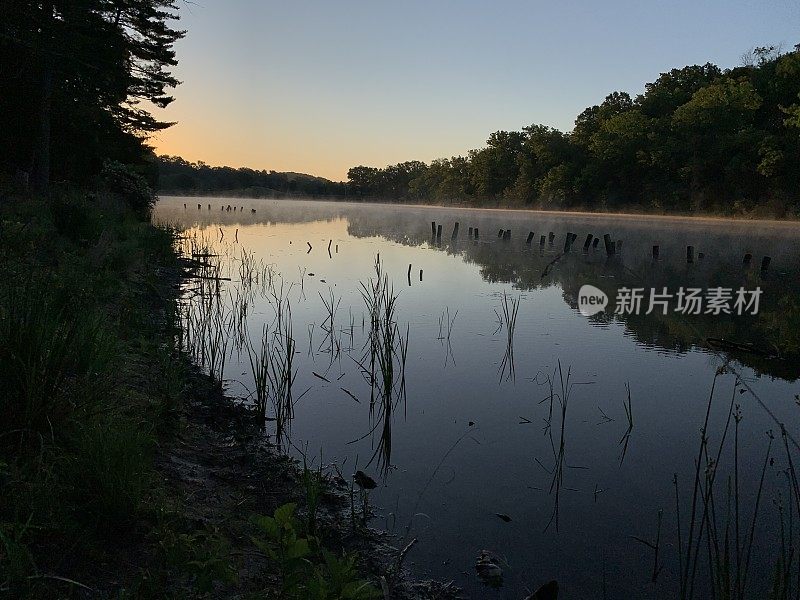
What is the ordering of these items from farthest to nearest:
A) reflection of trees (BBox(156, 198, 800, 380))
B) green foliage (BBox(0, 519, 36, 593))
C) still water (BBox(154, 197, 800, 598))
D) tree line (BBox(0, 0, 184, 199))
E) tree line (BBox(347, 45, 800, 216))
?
tree line (BBox(347, 45, 800, 216)), tree line (BBox(0, 0, 184, 199)), reflection of trees (BBox(156, 198, 800, 380)), still water (BBox(154, 197, 800, 598)), green foliage (BBox(0, 519, 36, 593))

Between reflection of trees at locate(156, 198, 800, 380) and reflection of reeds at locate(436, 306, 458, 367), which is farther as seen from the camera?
reflection of trees at locate(156, 198, 800, 380)

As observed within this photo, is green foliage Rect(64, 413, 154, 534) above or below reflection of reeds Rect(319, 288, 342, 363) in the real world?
above

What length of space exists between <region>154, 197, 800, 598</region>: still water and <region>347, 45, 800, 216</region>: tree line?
128 ft

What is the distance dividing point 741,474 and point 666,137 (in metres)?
60.3

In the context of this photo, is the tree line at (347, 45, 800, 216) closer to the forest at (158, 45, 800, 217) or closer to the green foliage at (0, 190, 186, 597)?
the forest at (158, 45, 800, 217)

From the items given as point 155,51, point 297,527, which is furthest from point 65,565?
point 155,51

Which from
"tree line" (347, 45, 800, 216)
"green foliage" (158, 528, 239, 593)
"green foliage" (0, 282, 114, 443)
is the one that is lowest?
"green foliage" (158, 528, 239, 593)

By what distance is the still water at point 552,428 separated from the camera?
3562 millimetres

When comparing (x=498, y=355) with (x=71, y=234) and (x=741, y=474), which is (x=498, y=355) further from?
(x=71, y=234)

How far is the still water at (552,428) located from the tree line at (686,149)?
128ft

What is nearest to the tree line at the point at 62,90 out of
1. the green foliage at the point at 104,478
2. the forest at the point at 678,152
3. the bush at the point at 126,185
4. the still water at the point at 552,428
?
the bush at the point at 126,185

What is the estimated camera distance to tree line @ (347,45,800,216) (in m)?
45.8

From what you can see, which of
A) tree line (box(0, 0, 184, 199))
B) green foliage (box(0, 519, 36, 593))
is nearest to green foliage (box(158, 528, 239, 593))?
green foliage (box(0, 519, 36, 593))

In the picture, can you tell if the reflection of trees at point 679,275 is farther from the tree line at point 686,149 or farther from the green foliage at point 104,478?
the tree line at point 686,149
